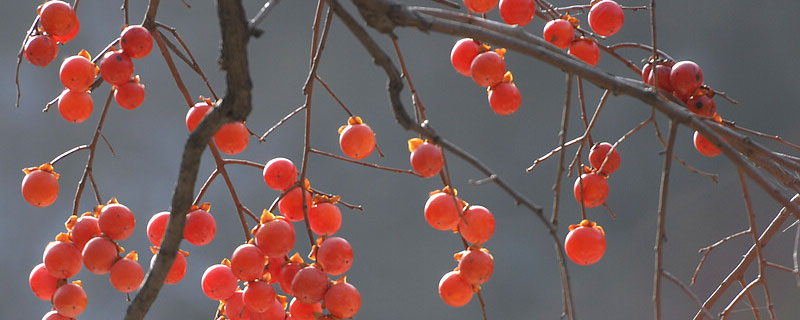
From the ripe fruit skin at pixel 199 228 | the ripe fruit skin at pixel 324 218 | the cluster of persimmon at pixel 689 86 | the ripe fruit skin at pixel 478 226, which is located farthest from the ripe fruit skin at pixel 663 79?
A: the ripe fruit skin at pixel 199 228

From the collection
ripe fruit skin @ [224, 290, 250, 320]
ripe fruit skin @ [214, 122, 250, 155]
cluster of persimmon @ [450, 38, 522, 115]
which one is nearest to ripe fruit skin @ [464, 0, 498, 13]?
→ cluster of persimmon @ [450, 38, 522, 115]

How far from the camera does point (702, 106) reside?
0.80 metres

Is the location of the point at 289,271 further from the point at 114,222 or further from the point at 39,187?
the point at 39,187

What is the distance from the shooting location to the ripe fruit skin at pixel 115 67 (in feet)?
2.89

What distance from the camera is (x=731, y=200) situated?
2.64 meters

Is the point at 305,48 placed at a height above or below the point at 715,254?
above

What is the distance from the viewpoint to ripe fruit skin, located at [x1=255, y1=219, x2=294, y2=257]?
78cm

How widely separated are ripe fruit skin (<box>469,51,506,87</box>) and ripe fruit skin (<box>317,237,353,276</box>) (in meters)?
0.21

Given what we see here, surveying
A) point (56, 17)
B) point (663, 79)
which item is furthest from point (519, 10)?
point (56, 17)

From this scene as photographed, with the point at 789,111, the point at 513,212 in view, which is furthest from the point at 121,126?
the point at 789,111

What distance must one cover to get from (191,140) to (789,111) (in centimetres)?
244

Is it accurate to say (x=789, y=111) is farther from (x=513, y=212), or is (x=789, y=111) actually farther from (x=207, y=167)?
(x=207, y=167)

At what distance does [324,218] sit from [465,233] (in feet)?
0.47

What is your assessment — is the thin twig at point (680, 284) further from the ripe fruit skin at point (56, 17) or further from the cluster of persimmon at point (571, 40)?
the ripe fruit skin at point (56, 17)
